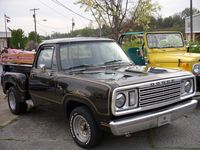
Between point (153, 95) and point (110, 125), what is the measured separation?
0.83m

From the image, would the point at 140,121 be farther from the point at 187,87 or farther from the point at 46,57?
the point at 46,57

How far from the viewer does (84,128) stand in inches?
190

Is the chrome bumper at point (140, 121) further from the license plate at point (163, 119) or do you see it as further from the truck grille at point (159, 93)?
the truck grille at point (159, 93)

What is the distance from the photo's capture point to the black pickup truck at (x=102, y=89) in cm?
413

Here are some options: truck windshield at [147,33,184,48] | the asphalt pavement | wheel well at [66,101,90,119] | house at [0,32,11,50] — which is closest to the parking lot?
the asphalt pavement

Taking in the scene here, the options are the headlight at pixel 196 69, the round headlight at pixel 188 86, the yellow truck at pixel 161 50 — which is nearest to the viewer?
the round headlight at pixel 188 86

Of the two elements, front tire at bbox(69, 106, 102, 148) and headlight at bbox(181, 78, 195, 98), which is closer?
front tire at bbox(69, 106, 102, 148)

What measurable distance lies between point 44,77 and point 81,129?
52.7 inches

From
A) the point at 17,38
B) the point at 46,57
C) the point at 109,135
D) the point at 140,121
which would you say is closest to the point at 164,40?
the point at 46,57

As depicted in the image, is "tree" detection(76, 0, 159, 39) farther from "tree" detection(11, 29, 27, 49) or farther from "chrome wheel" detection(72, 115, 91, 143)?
"tree" detection(11, 29, 27, 49)

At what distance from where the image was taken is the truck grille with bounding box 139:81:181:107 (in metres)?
4.27

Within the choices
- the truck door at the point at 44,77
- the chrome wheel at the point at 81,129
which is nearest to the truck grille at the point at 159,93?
the chrome wheel at the point at 81,129

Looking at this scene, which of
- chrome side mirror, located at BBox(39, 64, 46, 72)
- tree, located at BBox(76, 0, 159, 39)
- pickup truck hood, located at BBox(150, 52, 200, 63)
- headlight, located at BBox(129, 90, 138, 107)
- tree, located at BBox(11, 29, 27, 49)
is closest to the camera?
headlight, located at BBox(129, 90, 138, 107)

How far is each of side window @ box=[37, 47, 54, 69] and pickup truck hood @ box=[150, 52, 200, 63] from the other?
3078mm
